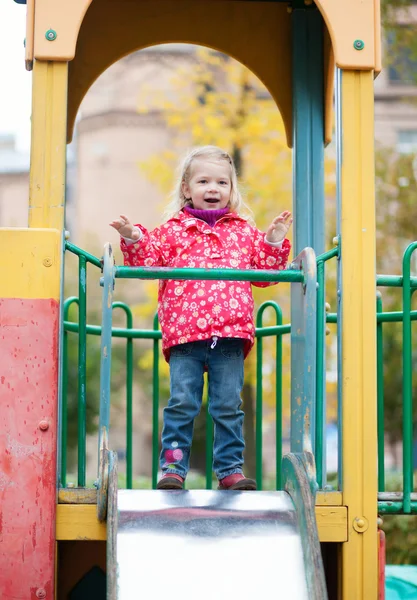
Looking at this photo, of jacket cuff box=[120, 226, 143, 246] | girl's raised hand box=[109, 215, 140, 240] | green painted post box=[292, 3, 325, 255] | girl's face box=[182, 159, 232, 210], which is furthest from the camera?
green painted post box=[292, 3, 325, 255]

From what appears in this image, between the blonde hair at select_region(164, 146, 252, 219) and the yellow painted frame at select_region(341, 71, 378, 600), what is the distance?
72cm

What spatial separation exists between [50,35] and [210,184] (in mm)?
985

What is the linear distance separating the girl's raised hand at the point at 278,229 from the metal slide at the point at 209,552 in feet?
3.95

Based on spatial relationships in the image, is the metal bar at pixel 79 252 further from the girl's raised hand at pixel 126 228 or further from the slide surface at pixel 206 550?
the slide surface at pixel 206 550

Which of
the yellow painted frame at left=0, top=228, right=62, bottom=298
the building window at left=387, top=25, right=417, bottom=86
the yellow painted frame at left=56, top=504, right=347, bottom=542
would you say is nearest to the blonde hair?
the yellow painted frame at left=0, top=228, right=62, bottom=298

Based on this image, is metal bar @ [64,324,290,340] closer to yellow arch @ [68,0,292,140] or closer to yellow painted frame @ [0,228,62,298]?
yellow arch @ [68,0,292,140]

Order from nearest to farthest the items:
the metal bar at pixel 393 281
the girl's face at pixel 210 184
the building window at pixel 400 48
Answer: the metal bar at pixel 393 281
the girl's face at pixel 210 184
the building window at pixel 400 48

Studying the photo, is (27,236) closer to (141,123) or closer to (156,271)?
(156,271)

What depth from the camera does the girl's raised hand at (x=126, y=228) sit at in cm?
366

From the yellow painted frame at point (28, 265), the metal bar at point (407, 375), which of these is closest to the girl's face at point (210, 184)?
the metal bar at point (407, 375)

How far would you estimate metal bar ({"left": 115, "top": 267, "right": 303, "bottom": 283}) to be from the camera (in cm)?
341

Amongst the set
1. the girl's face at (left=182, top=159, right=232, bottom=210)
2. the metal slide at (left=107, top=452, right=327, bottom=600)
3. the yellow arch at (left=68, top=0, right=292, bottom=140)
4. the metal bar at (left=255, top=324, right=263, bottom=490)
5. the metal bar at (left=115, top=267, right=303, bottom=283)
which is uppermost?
the yellow arch at (left=68, top=0, right=292, bottom=140)

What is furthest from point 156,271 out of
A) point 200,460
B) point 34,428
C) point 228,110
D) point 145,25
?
point 200,460

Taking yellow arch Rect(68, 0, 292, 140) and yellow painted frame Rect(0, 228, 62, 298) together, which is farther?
yellow arch Rect(68, 0, 292, 140)
